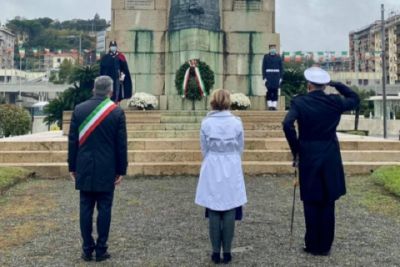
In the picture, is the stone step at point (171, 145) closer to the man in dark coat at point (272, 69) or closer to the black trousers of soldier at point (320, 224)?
the man in dark coat at point (272, 69)

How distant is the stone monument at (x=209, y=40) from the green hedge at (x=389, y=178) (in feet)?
22.9

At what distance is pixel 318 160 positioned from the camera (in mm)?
5414

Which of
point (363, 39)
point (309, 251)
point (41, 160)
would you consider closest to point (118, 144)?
point (309, 251)

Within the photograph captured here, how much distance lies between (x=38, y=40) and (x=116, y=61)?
158m

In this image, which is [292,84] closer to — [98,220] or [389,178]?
[389,178]

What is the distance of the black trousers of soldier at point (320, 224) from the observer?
545cm

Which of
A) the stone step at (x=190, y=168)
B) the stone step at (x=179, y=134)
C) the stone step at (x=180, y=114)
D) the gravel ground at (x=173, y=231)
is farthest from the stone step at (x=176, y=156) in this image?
the stone step at (x=180, y=114)

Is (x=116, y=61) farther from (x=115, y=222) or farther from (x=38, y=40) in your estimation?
(x=38, y=40)

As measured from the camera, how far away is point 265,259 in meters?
5.30

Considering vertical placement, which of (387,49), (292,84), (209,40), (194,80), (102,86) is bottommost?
(102,86)

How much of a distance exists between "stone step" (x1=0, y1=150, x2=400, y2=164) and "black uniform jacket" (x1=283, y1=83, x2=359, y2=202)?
6.14m

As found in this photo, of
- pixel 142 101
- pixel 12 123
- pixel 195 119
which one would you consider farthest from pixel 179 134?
pixel 12 123

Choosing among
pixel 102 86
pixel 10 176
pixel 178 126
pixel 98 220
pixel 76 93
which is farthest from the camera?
pixel 76 93

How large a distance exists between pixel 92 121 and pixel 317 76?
251 cm
